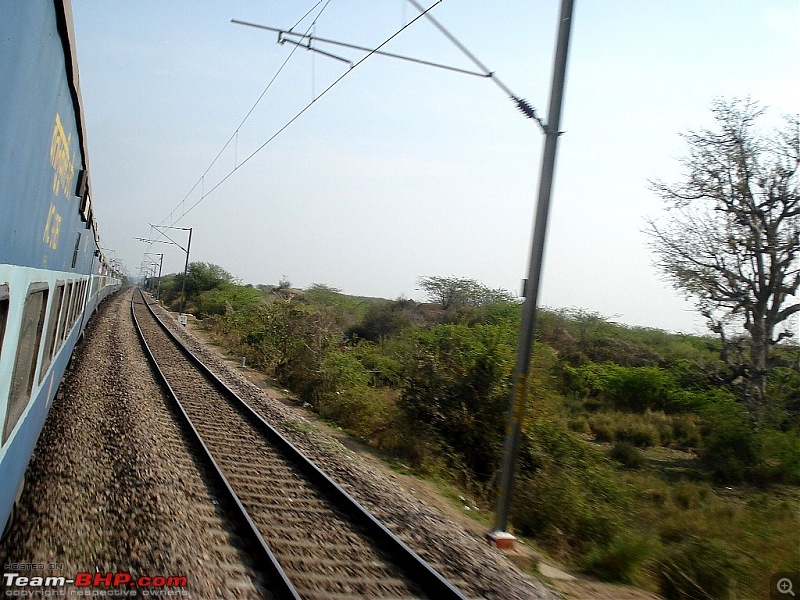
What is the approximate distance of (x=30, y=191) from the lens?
3721 mm

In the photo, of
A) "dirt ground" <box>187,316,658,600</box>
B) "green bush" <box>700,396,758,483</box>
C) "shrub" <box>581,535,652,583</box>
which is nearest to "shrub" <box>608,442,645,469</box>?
"green bush" <box>700,396,758,483</box>

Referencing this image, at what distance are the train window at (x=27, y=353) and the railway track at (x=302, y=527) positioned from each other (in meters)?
2.48

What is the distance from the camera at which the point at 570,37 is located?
26.3ft

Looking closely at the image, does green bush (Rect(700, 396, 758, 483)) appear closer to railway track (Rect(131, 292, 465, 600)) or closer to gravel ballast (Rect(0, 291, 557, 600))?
gravel ballast (Rect(0, 291, 557, 600))

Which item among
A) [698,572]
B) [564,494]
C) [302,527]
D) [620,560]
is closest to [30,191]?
[302,527]

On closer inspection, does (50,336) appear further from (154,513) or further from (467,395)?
(467,395)

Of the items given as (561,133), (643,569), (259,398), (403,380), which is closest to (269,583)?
(643,569)

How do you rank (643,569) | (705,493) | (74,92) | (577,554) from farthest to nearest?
(705,493), (577,554), (643,569), (74,92)

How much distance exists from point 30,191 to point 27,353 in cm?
150

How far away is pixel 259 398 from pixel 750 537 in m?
11.4

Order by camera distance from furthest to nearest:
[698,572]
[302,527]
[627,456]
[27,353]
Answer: [627,456] < [698,572] < [302,527] < [27,353]

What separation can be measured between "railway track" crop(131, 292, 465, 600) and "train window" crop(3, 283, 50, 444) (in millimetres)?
2477

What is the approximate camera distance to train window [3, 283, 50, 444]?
4215 millimetres

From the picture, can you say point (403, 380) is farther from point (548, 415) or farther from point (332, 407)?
point (548, 415)
